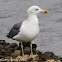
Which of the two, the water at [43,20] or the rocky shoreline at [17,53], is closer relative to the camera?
the rocky shoreline at [17,53]

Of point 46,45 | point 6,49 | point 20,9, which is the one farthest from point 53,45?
point 20,9

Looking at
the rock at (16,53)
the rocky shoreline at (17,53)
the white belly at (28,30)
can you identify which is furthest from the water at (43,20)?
the white belly at (28,30)

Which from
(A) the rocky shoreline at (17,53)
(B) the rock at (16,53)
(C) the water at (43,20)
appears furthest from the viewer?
(C) the water at (43,20)

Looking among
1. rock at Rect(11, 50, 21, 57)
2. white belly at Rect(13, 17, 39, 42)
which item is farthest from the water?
white belly at Rect(13, 17, 39, 42)

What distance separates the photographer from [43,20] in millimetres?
13453

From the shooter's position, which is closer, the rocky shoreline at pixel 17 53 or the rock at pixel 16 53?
the rocky shoreline at pixel 17 53

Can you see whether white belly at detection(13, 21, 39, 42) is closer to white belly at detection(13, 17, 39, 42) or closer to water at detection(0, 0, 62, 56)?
white belly at detection(13, 17, 39, 42)

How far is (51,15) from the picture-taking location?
1407 cm

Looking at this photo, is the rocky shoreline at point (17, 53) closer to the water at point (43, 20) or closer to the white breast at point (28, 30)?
the white breast at point (28, 30)

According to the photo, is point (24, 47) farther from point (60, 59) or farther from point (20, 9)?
point (20, 9)

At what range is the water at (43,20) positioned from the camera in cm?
1082

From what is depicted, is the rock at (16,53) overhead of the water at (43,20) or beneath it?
beneath

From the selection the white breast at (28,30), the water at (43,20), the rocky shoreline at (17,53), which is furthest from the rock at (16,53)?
the water at (43,20)

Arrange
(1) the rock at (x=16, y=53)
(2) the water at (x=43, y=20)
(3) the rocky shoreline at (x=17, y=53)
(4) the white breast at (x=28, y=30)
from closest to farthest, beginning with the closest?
(4) the white breast at (x=28, y=30) < (3) the rocky shoreline at (x=17, y=53) < (1) the rock at (x=16, y=53) < (2) the water at (x=43, y=20)
